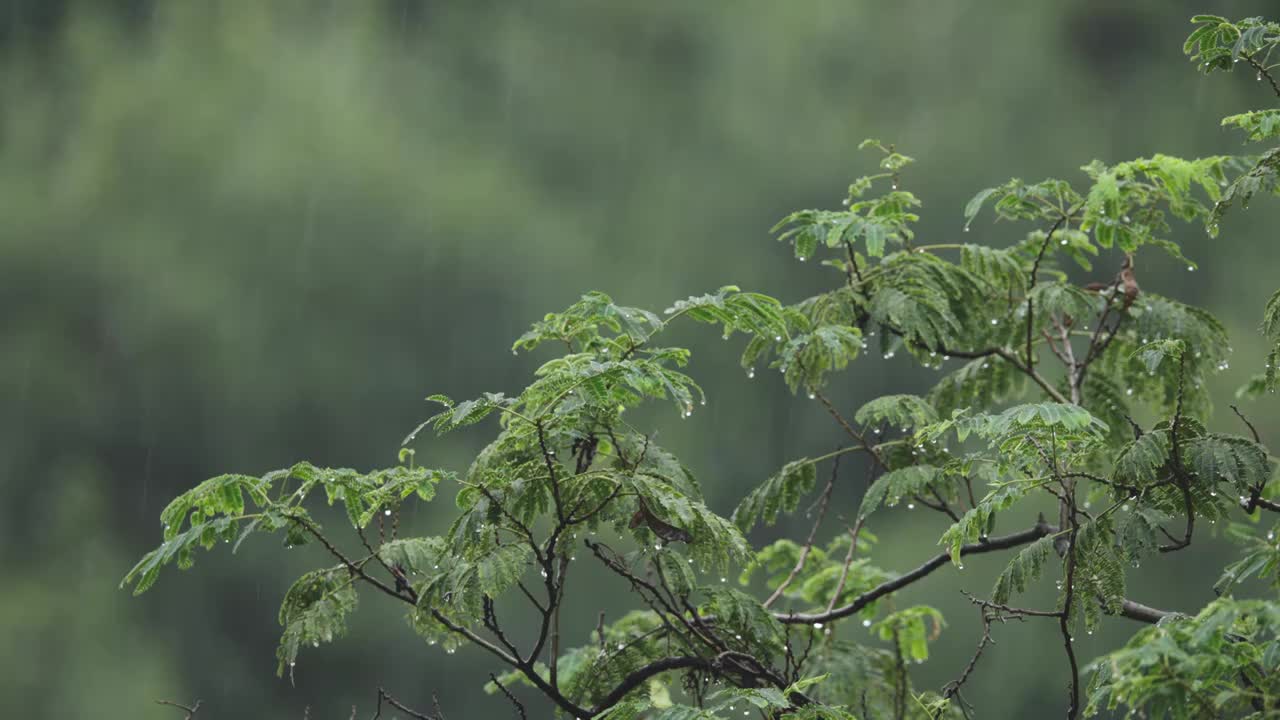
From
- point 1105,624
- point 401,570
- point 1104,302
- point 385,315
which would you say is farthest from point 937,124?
point 401,570

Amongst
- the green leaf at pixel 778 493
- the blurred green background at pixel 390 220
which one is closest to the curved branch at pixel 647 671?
the green leaf at pixel 778 493

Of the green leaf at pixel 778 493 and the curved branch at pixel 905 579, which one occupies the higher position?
the green leaf at pixel 778 493

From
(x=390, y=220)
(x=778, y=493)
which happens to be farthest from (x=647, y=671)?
(x=390, y=220)

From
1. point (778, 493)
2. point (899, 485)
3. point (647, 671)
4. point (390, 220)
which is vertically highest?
point (390, 220)

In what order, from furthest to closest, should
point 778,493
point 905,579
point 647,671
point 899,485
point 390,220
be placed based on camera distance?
point 390,220, point 778,493, point 905,579, point 899,485, point 647,671

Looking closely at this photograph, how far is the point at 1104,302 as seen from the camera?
2.86 m

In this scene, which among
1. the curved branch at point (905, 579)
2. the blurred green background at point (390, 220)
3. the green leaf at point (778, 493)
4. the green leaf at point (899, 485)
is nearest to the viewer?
the green leaf at point (899, 485)

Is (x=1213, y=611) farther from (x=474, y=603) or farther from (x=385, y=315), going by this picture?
(x=385, y=315)

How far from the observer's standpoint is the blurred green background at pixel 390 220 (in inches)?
300

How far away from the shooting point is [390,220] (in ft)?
27.5

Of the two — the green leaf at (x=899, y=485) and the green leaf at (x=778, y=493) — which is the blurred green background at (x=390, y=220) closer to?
the green leaf at (x=778, y=493)

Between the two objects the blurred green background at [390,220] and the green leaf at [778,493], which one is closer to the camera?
the green leaf at [778,493]

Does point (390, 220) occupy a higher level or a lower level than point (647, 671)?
higher

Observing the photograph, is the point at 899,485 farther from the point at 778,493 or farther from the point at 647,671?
the point at 647,671
